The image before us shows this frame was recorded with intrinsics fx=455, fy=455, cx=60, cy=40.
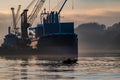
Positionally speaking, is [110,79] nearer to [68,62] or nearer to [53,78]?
[53,78]

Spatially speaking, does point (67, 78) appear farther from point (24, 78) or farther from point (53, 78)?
point (24, 78)

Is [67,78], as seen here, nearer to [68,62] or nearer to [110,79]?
[110,79]

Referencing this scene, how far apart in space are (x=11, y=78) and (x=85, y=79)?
12.8 m

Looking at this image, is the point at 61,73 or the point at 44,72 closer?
the point at 61,73

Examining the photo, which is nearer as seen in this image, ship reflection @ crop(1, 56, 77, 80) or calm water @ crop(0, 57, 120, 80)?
calm water @ crop(0, 57, 120, 80)

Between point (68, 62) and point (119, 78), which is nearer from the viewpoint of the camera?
point (119, 78)

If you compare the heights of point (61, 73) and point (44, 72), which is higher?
point (61, 73)

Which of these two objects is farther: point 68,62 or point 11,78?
point 68,62

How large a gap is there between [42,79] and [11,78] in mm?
5498

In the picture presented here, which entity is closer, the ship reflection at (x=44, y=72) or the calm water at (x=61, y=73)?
the calm water at (x=61, y=73)

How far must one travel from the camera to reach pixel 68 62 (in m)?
137

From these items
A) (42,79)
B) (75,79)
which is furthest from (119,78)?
(42,79)

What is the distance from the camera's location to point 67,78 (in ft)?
259

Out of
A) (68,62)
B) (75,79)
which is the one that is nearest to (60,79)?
(75,79)
